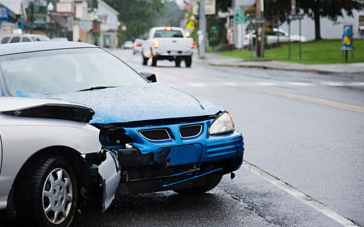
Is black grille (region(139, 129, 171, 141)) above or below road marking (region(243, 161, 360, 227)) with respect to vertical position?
above

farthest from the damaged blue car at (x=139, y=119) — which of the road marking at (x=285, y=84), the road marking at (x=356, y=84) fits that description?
the road marking at (x=356, y=84)

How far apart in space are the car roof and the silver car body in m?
1.55

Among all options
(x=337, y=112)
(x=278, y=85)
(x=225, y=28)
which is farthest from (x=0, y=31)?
(x=337, y=112)

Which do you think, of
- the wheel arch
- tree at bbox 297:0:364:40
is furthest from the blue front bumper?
tree at bbox 297:0:364:40

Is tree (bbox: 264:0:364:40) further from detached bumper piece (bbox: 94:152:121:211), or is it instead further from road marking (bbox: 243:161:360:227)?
detached bumper piece (bbox: 94:152:121:211)

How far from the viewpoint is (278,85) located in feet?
74.0

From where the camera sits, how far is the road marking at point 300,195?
611 centimetres

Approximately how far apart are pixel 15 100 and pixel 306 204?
263cm

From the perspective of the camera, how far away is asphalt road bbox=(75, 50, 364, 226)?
616cm

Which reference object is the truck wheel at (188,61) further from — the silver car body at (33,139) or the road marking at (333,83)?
the silver car body at (33,139)

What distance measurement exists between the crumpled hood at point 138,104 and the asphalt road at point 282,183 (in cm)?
79

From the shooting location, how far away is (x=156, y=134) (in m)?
6.15

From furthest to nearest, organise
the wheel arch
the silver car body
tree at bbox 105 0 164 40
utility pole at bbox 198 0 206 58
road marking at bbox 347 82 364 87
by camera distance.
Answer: tree at bbox 105 0 164 40 → utility pole at bbox 198 0 206 58 → road marking at bbox 347 82 364 87 → the wheel arch → the silver car body

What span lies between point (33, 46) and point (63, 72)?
1.31ft
